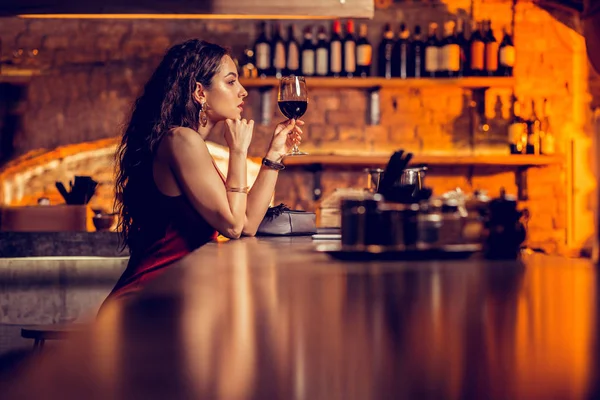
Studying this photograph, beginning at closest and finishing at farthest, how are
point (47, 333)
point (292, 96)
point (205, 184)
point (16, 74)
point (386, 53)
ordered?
point (47, 333), point (205, 184), point (292, 96), point (386, 53), point (16, 74)

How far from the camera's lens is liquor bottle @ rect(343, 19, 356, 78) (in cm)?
485

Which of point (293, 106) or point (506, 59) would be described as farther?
point (506, 59)

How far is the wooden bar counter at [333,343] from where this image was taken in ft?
1.30

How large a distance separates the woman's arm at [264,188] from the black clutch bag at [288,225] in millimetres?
25

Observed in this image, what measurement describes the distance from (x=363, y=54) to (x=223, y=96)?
268 cm

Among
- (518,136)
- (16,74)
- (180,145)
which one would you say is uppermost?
(16,74)

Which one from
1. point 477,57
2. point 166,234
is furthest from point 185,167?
point 477,57

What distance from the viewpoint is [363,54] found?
4883mm

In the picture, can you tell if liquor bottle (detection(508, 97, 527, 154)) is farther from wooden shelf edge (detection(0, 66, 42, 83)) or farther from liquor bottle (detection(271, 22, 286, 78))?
wooden shelf edge (detection(0, 66, 42, 83))

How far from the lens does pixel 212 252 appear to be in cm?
149

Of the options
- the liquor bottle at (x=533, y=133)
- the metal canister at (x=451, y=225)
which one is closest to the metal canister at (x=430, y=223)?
the metal canister at (x=451, y=225)

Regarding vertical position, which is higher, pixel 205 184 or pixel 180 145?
pixel 180 145

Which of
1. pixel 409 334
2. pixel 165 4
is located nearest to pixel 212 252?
pixel 409 334

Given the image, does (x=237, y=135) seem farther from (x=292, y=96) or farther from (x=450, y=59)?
(x=450, y=59)
